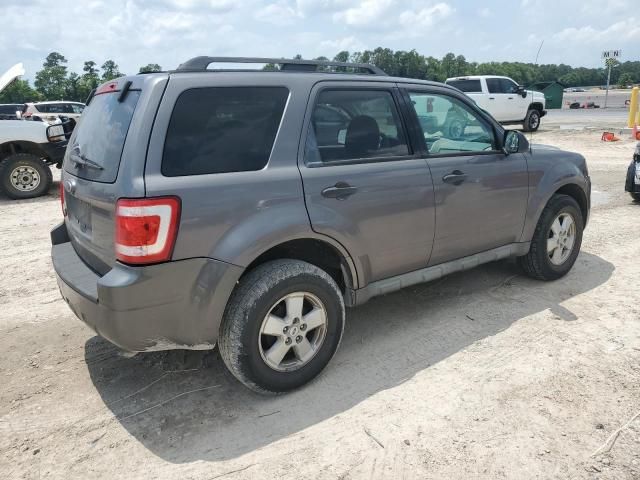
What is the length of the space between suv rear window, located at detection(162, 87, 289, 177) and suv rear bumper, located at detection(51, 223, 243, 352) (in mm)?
513

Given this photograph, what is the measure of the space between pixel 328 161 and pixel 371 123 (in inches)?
20.6

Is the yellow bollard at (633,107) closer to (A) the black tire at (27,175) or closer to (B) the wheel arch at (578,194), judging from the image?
(B) the wheel arch at (578,194)

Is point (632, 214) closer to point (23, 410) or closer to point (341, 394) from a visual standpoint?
point (341, 394)

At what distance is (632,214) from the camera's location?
717 centimetres

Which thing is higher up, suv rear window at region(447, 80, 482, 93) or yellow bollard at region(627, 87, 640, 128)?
suv rear window at region(447, 80, 482, 93)

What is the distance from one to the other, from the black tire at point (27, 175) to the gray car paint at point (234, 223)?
263 inches

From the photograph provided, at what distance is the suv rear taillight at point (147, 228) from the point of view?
2.49 metres

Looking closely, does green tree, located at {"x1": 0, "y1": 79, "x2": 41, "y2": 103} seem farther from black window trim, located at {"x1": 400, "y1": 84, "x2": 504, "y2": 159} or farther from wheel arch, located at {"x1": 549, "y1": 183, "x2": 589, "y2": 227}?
wheel arch, located at {"x1": 549, "y1": 183, "x2": 589, "y2": 227}

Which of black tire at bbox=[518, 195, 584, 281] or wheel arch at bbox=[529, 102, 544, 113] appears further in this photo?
wheel arch at bbox=[529, 102, 544, 113]

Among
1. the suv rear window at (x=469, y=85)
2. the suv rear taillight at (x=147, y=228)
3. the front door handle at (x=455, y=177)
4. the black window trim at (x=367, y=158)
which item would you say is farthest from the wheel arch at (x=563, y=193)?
the suv rear window at (x=469, y=85)

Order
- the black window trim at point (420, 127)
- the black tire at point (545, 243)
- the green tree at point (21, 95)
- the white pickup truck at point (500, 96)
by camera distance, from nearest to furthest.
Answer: the black window trim at point (420, 127) < the black tire at point (545, 243) < the white pickup truck at point (500, 96) < the green tree at point (21, 95)

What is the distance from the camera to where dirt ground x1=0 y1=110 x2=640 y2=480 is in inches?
99.4

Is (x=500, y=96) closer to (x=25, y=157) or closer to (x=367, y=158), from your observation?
(x=25, y=157)

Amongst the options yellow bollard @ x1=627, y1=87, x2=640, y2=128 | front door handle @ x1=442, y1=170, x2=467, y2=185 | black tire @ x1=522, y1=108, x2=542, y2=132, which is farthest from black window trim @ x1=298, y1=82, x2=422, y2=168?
yellow bollard @ x1=627, y1=87, x2=640, y2=128
